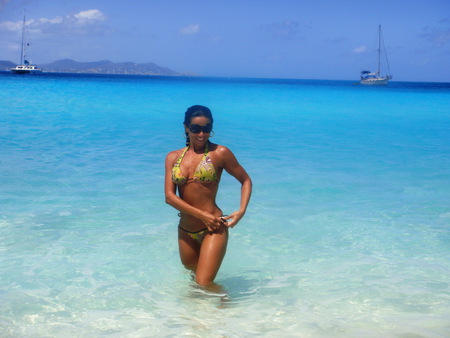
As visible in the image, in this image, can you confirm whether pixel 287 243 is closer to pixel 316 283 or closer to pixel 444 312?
pixel 316 283

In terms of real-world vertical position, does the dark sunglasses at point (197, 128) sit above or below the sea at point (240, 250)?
above

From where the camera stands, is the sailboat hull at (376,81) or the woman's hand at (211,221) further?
the sailboat hull at (376,81)

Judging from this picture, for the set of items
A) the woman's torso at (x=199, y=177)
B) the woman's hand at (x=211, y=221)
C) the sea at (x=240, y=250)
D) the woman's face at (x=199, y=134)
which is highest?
the woman's face at (x=199, y=134)

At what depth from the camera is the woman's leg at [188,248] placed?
441 centimetres

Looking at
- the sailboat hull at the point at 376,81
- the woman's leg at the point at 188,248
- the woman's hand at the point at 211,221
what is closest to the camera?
the woman's hand at the point at 211,221

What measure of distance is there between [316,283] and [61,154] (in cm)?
886

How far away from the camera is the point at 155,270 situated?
539 centimetres

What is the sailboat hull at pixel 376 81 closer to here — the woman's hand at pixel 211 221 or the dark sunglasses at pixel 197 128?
the dark sunglasses at pixel 197 128

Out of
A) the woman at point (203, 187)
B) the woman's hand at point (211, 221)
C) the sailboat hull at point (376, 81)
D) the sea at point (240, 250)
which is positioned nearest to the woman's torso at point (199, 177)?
the woman at point (203, 187)

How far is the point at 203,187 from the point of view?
4230 mm

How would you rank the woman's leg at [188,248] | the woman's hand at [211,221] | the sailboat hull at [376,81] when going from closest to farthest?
the woman's hand at [211,221], the woman's leg at [188,248], the sailboat hull at [376,81]

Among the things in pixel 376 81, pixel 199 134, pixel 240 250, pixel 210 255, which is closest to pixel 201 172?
pixel 199 134

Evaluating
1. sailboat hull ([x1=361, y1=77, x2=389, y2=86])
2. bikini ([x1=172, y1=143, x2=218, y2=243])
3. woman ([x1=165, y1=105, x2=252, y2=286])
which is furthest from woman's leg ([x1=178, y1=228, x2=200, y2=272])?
sailboat hull ([x1=361, y1=77, x2=389, y2=86])

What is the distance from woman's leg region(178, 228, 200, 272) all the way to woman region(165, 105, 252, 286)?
11 centimetres
